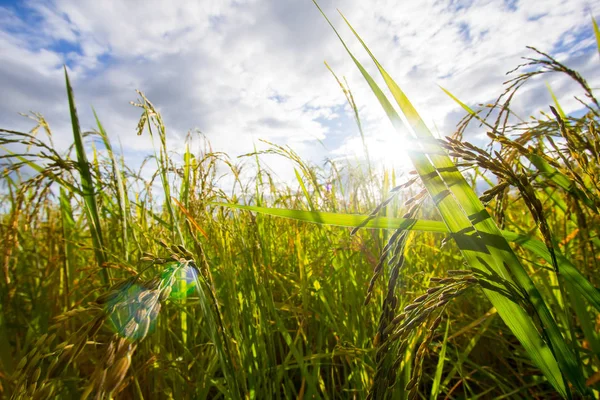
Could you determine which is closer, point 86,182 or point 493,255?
point 493,255

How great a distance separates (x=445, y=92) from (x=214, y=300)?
1627 mm

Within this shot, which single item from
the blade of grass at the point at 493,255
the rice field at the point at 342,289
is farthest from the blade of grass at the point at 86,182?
the blade of grass at the point at 493,255

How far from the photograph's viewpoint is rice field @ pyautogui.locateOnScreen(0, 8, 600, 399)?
23.0 inches

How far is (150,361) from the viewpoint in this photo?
115 cm

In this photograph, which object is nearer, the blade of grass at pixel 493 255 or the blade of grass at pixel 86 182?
the blade of grass at pixel 493 255

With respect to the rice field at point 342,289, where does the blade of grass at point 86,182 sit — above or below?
above

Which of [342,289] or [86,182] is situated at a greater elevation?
[86,182]

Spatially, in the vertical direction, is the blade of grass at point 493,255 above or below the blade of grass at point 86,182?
below

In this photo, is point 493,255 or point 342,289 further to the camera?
point 342,289

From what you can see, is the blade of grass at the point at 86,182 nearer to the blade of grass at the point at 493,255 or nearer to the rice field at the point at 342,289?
the rice field at the point at 342,289

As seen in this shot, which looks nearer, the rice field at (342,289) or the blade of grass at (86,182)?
the rice field at (342,289)

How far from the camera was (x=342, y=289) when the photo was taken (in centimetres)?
183

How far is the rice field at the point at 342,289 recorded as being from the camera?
0.58 m

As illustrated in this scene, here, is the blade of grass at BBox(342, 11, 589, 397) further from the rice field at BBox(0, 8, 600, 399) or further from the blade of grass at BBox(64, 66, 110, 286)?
the blade of grass at BBox(64, 66, 110, 286)
